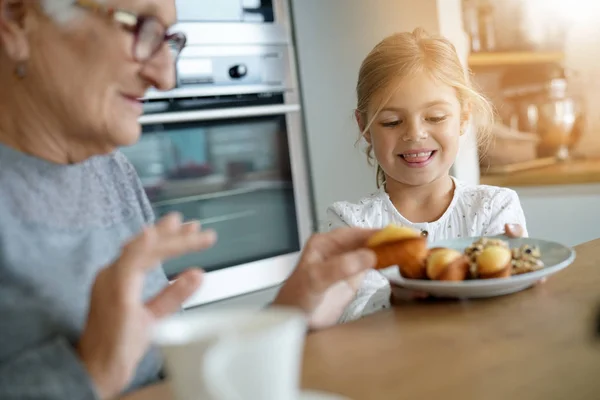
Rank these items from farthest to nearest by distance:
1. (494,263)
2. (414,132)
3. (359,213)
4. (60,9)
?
(359,213)
(414,132)
(494,263)
(60,9)

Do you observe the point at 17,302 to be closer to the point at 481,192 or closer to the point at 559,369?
the point at 559,369

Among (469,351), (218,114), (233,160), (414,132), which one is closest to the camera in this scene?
(469,351)

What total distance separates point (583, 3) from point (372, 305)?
1728mm

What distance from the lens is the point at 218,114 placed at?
82.1 inches

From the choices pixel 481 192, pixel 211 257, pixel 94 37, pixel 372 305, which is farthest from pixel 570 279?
pixel 211 257

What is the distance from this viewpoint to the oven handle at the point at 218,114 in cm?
198

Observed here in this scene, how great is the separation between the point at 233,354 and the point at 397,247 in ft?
1.47

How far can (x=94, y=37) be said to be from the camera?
763 mm

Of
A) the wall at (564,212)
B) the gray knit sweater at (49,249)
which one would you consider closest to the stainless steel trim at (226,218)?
the wall at (564,212)

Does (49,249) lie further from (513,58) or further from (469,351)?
(513,58)

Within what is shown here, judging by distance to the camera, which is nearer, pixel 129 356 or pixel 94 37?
pixel 129 356

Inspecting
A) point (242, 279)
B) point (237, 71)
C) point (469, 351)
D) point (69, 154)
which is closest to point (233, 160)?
point (237, 71)

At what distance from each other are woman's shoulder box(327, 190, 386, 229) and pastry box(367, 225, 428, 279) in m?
0.60

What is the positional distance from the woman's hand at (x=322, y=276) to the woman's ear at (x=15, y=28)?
1.33 ft
